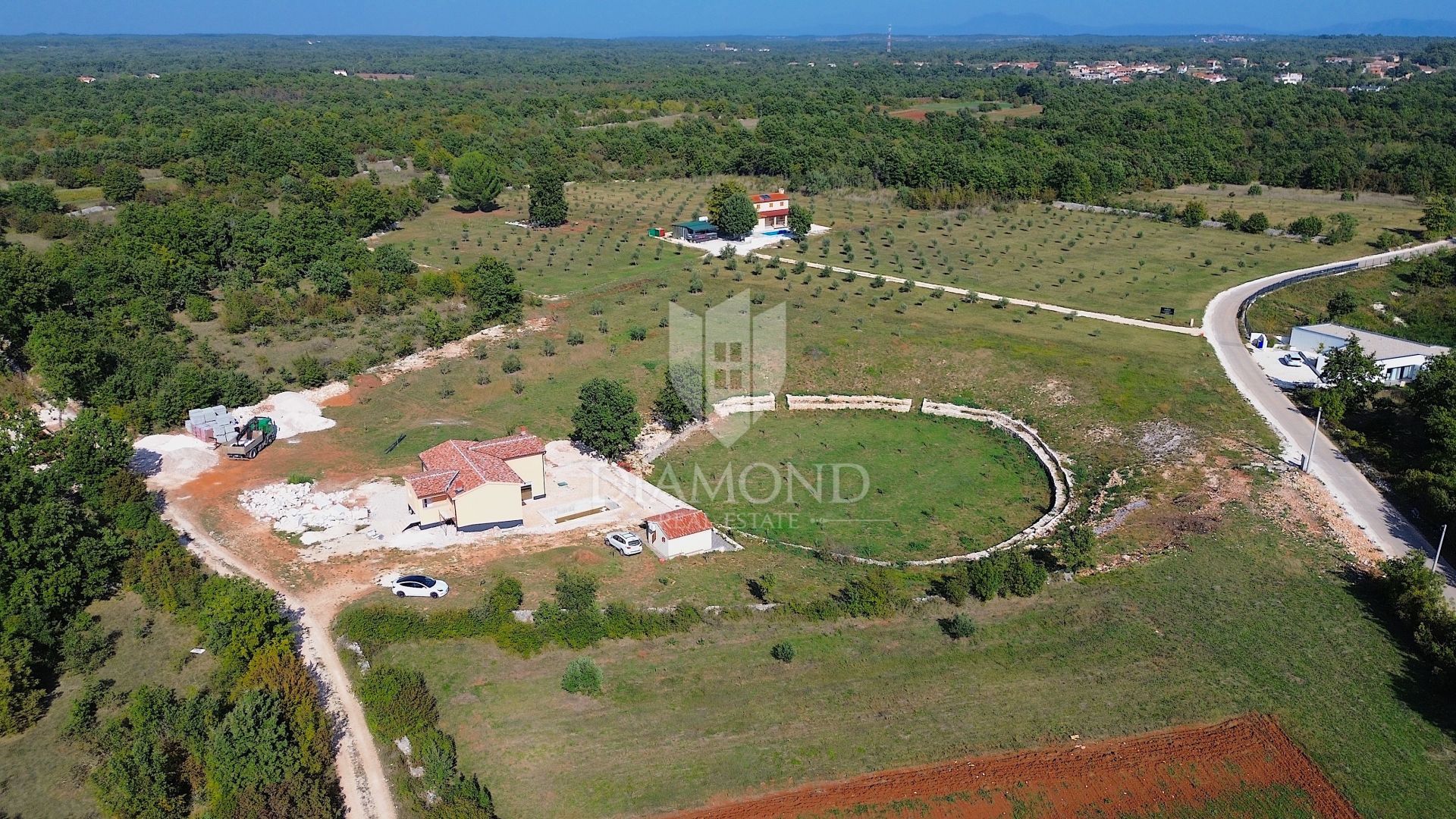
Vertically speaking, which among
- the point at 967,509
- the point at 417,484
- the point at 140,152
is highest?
the point at 140,152

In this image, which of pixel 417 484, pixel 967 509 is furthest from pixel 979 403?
pixel 417 484

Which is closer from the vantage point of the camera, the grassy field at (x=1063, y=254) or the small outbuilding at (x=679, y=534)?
the small outbuilding at (x=679, y=534)

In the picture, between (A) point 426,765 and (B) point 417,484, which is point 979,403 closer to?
(B) point 417,484

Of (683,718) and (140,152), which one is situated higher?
(140,152)

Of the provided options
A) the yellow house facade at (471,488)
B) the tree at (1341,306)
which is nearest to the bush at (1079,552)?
the yellow house facade at (471,488)

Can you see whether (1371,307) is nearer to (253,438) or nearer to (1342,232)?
(1342,232)

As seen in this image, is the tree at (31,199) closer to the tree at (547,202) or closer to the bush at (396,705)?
the tree at (547,202)

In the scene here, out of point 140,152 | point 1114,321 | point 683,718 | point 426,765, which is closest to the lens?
point 426,765
